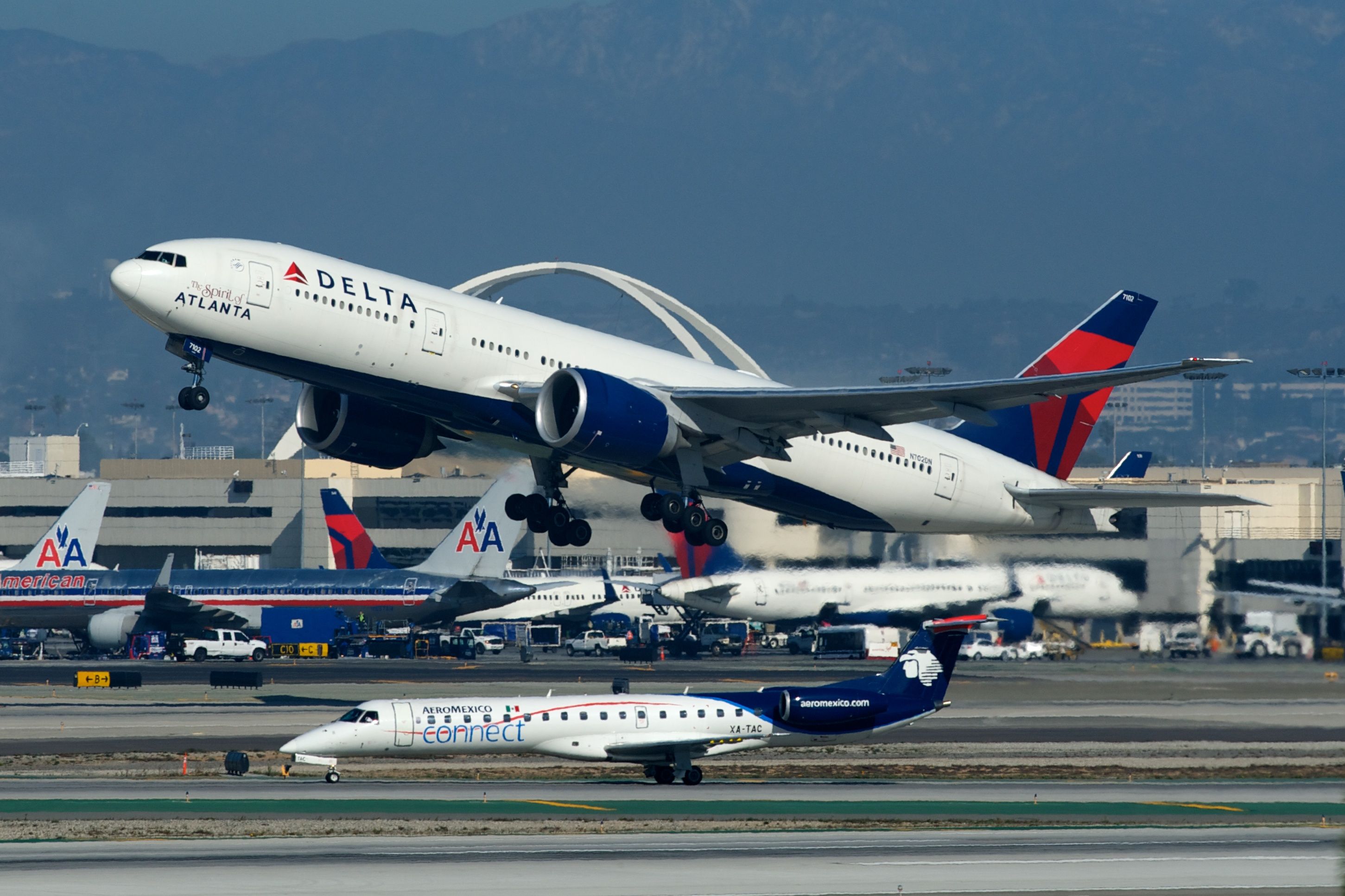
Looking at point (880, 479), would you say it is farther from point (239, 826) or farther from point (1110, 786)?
point (239, 826)

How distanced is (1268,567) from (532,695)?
2961 centimetres

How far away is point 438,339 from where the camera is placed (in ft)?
136

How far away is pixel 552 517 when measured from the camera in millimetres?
50312

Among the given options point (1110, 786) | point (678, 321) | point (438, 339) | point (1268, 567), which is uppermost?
point (678, 321)

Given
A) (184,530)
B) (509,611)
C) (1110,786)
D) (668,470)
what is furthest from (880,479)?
(184,530)

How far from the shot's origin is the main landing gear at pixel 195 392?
39719 millimetres

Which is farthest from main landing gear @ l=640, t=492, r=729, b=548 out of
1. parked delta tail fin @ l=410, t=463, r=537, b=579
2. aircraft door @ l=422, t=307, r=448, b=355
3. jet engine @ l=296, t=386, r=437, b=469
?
parked delta tail fin @ l=410, t=463, r=537, b=579

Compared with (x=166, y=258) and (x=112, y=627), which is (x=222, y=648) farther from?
(x=166, y=258)

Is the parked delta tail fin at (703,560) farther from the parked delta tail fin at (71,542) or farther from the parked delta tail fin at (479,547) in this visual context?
the parked delta tail fin at (71,542)

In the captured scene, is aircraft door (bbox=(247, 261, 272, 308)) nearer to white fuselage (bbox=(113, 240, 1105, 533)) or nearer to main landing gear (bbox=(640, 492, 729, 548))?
white fuselage (bbox=(113, 240, 1105, 533))

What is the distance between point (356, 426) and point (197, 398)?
23.5 ft

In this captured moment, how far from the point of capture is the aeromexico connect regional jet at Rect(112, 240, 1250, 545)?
39.7m

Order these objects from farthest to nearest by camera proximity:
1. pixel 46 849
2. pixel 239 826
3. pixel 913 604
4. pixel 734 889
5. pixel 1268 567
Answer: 1. pixel 913 604
2. pixel 1268 567
3. pixel 239 826
4. pixel 46 849
5. pixel 734 889

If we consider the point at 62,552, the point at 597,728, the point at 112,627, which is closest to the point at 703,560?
the point at 112,627
